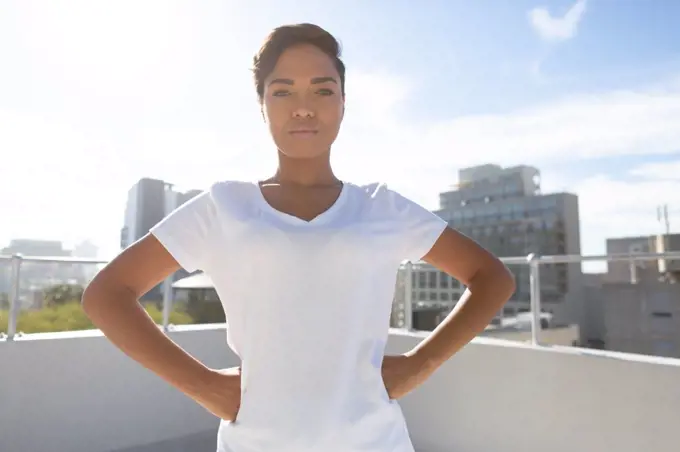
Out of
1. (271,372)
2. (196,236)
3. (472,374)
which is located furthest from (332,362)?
(472,374)

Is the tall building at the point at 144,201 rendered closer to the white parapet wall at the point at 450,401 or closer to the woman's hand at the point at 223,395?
the white parapet wall at the point at 450,401

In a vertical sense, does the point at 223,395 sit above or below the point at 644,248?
below

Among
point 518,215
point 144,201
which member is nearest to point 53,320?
point 144,201

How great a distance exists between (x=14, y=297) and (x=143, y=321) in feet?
9.65

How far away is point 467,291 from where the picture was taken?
0.84 m

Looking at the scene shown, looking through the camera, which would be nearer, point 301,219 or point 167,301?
point 301,219

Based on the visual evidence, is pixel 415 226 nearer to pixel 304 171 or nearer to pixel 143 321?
pixel 304 171

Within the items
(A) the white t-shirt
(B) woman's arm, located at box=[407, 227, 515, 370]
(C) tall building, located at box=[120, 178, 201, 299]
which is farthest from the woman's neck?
(C) tall building, located at box=[120, 178, 201, 299]

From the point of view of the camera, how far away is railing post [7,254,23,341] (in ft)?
9.97

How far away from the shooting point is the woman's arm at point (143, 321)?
2.23 feet

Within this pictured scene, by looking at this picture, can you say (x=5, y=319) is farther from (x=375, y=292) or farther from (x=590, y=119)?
(x=590, y=119)

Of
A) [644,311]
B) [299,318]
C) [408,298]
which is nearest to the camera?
[299,318]

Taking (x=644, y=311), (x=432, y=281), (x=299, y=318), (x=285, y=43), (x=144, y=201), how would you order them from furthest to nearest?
(x=644, y=311)
(x=144, y=201)
(x=432, y=281)
(x=285, y=43)
(x=299, y=318)

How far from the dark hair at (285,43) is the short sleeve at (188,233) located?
23 centimetres
